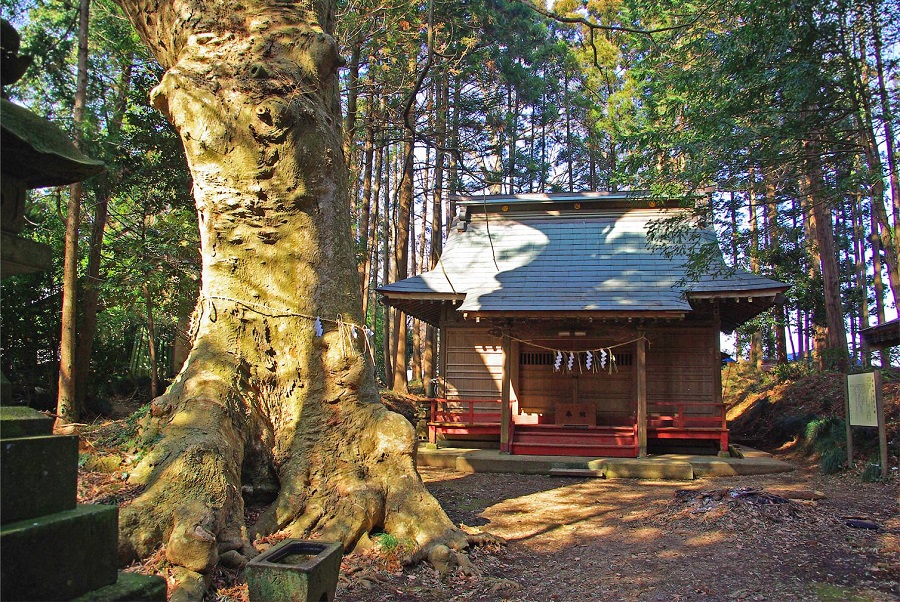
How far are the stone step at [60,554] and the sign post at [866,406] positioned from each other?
31.7 feet

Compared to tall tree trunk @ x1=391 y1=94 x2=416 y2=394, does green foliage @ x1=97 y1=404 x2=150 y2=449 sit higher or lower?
lower

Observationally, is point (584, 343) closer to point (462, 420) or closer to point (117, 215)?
point (462, 420)

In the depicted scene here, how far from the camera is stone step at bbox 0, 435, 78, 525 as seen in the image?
213cm

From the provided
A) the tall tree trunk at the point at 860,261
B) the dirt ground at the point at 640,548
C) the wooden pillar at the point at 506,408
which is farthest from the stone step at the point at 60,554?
the tall tree trunk at the point at 860,261

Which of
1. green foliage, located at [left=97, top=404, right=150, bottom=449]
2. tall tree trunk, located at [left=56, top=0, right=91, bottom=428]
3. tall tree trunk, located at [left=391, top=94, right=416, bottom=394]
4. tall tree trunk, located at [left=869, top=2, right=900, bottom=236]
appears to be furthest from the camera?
tall tree trunk, located at [left=391, top=94, right=416, bottom=394]

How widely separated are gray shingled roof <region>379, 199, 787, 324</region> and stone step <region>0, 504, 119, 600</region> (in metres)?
7.71

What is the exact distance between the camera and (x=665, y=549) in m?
5.75

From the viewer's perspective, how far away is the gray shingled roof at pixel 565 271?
11.2 m

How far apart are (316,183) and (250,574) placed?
3.86 metres

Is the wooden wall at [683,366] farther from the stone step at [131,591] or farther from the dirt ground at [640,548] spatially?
the stone step at [131,591]

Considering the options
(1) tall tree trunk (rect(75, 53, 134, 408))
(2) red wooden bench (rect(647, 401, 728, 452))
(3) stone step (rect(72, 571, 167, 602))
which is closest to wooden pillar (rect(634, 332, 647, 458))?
(2) red wooden bench (rect(647, 401, 728, 452))

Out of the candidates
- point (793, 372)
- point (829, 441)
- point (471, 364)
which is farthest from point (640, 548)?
point (793, 372)

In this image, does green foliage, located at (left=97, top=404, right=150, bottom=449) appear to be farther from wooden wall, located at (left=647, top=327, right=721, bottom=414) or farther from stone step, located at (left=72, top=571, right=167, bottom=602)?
wooden wall, located at (left=647, top=327, right=721, bottom=414)

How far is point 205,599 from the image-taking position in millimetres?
3854
